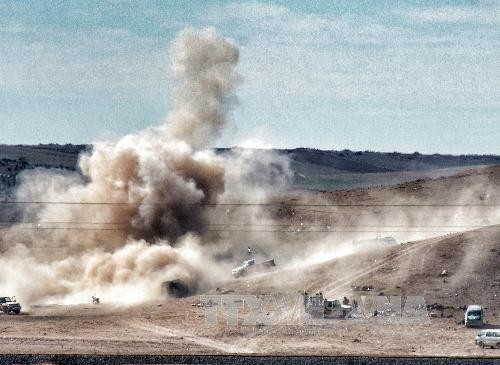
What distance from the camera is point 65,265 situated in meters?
100

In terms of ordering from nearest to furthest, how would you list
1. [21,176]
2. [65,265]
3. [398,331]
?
[398,331] → [65,265] → [21,176]

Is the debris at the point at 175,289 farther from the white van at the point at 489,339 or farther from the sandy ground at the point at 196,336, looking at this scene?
the white van at the point at 489,339

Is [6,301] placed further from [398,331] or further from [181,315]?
[398,331]

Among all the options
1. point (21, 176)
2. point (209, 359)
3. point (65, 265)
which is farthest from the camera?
point (21, 176)

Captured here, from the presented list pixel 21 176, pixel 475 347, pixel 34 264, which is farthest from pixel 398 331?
pixel 21 176

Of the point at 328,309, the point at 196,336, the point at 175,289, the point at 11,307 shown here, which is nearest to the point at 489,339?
the point at 328,309

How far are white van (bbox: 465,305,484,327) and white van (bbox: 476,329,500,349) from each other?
6.39 metres

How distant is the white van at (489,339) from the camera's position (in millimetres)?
69688

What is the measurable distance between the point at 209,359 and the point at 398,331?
20.1 m

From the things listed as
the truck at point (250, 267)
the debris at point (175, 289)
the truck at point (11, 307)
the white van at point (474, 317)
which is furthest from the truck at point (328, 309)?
the truck at point (11, 307)

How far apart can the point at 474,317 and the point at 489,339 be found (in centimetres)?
710

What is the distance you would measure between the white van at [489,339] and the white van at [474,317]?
21.0ft

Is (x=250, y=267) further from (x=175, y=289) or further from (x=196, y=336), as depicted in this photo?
(x=196, y=336)

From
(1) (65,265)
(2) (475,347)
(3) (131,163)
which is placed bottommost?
(2) (475,347)
